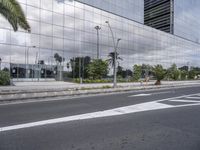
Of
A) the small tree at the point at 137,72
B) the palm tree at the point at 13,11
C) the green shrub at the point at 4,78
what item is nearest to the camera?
the palm tree at the point at 13,11

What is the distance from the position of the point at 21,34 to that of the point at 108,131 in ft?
106

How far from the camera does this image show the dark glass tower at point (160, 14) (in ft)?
236

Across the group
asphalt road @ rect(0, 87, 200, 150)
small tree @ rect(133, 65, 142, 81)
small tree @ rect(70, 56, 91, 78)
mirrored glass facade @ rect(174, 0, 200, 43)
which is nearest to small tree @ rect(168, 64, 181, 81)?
small tree @ rect(133, 65, 142, 81)

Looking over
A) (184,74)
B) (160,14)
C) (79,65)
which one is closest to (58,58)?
(79,65)

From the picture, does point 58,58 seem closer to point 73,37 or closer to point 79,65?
point 79,65

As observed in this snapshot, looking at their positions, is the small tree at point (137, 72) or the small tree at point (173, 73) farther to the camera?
the small tree at point (173, 73)

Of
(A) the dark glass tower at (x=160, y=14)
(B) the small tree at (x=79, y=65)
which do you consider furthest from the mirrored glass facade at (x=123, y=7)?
(A) the dark glass tower at (x=160, y=14)

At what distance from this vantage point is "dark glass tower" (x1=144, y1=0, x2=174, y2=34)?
72062mm

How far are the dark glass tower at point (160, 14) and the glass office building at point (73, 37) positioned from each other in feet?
20.8

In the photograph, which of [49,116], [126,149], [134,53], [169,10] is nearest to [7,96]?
[49,116]

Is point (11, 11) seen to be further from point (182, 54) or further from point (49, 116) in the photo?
point (182, 54)

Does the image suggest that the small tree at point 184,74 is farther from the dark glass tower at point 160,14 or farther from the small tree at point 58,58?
the small tree at point 58,58

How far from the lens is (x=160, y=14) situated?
Answer: 7600 centimetres

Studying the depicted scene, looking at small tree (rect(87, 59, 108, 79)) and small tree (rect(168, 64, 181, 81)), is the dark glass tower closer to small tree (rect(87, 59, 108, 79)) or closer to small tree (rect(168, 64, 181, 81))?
small tree (rect(168, 64, 181, 81))
